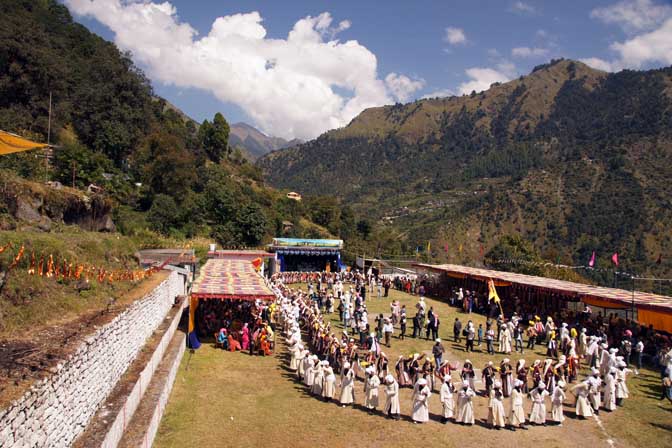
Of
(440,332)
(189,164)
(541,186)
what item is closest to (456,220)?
(541,186)

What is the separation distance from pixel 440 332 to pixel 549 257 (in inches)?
1916

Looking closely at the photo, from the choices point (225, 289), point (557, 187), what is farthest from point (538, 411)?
point (557, 187)

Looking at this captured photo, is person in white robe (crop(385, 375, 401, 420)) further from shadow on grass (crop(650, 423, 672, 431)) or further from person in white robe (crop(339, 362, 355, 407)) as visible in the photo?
shadow on grass (crop(650, 423, 672, 431))

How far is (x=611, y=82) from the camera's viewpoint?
192500 millimetres

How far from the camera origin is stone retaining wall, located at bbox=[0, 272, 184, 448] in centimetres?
596

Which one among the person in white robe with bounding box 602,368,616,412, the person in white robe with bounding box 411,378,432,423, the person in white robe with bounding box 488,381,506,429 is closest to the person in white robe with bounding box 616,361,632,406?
the person in white robe with bounding box 602,368,616,412

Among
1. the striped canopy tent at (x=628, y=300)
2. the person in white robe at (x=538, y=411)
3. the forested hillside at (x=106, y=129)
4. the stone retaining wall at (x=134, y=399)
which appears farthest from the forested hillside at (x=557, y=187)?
the stone retaining wall at (x=134, y=399)

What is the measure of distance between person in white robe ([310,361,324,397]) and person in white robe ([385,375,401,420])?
211cm

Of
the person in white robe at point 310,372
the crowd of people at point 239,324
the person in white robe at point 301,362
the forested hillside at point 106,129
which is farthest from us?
the forested hillside at point 106,129

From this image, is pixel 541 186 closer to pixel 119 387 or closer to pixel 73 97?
pixel 73 97

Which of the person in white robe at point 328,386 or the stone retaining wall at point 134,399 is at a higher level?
the stone retaining wall at point 134,399

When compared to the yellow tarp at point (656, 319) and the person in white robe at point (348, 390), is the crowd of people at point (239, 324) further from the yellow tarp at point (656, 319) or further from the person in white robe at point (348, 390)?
the yellow tarp at point (656, 319)

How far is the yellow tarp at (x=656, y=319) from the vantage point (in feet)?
58.5

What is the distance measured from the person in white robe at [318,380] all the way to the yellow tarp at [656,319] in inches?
507
